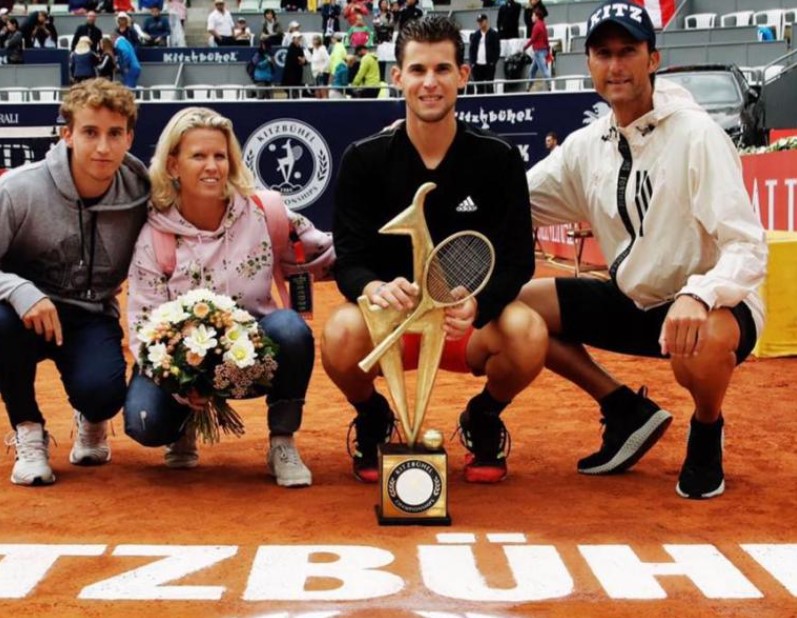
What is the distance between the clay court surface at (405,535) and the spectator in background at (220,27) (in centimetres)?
1789

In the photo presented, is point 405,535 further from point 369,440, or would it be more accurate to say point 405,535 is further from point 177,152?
point 177,152

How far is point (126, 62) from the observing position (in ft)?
62.3

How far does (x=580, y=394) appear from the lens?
6.39 meters

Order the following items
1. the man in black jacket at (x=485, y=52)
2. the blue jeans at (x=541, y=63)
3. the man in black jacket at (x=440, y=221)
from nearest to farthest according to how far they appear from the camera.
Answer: the man in black jacket at (x=440, y=221)
the man in black jacket at (x=485, y=52)
the blue jeans at (x=541, y=63)

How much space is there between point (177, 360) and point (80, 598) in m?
1.17

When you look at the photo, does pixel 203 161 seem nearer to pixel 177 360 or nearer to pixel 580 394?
pixel 177 360

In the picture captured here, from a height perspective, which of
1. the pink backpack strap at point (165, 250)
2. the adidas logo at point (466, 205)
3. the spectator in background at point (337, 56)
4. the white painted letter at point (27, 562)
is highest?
the spectator in background at point (337, 56)

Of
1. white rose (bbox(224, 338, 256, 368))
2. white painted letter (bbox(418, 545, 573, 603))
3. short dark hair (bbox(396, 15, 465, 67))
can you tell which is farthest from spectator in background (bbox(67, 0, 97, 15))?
white painted letter (bbox(418, 545, 573, 603))

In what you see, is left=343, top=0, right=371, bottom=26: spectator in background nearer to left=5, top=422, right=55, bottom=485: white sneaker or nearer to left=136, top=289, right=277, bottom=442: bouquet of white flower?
left=5, top=422, right=55, bottom=485: white sneaker

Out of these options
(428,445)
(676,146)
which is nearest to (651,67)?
(676,146)

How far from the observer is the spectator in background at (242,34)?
22.2 meters

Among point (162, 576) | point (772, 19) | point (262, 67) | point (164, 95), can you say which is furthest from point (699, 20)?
point (162, 576)

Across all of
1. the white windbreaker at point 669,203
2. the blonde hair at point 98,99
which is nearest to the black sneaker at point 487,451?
the white windbreaker at point 669,203

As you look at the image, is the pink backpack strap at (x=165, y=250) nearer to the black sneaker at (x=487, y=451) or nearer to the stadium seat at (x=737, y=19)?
the black sneaker at (x=487, y=451)
